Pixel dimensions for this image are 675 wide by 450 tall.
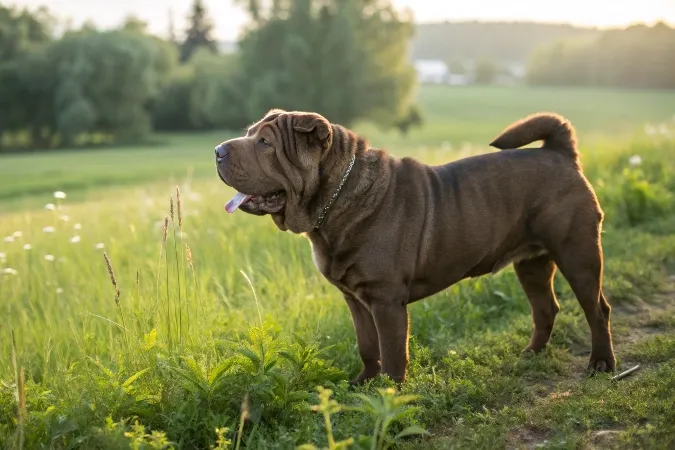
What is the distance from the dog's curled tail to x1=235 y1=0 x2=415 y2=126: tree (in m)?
34.4

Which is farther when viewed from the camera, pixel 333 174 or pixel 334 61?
pixel 334 61

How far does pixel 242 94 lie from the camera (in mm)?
Result: 43031

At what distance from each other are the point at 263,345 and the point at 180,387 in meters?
0.51

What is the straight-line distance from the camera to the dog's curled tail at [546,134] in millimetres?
4848

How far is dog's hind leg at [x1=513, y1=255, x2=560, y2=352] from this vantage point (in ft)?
16.4

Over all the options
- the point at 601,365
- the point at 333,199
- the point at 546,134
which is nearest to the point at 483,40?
the point at 546,134

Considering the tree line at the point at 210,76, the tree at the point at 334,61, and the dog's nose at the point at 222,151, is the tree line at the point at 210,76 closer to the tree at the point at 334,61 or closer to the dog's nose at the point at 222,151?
the tree at the point at 334,61

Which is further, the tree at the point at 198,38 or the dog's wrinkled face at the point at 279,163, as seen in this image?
the tree at the point at 198,38

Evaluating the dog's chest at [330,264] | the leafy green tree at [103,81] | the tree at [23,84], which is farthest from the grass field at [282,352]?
the tree at [23,84]

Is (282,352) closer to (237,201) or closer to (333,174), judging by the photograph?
(237,201)

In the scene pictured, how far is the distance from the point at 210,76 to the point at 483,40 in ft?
179

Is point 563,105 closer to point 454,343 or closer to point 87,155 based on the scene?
point 87,155

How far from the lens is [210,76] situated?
5331cm

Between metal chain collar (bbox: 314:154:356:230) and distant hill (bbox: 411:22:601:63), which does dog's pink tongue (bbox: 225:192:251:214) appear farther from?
distant hill (bbox: 411:22:601:63)
